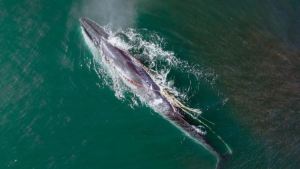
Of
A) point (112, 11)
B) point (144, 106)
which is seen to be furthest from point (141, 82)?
point (112, 11)

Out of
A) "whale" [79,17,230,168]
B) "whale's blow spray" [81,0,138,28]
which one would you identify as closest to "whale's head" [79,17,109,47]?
"whale" [79,17,230,168]

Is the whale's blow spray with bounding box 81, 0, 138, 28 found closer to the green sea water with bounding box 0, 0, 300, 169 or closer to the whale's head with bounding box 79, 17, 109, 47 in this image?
the green sea water with bounding box 0, 0, 300, 169

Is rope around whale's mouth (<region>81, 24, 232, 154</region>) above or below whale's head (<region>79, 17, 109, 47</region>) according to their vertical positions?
below

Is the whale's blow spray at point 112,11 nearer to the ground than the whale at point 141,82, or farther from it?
farther from it

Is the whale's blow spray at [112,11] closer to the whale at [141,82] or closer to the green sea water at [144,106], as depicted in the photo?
the green sea water at [144,106]

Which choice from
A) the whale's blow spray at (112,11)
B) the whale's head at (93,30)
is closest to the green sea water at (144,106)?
the whale's blow spray at (112,11)

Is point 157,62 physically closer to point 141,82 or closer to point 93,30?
point 141,82
